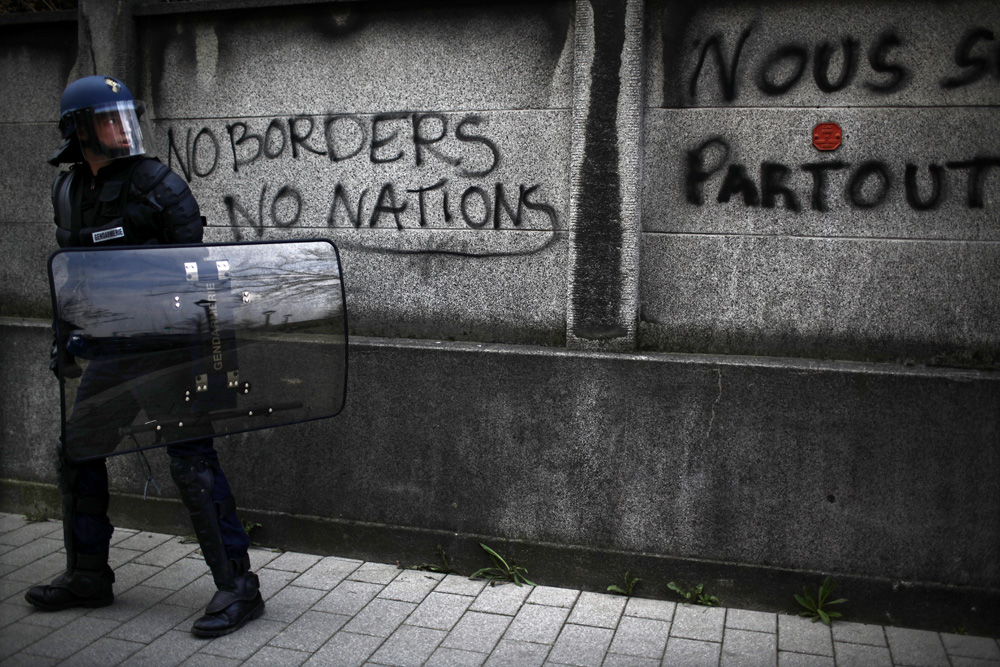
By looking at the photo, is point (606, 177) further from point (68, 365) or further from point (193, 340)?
point (68, 365)

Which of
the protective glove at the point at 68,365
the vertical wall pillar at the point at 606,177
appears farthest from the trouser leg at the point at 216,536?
the vertical wall pillar at the point at 606,177

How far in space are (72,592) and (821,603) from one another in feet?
10.3

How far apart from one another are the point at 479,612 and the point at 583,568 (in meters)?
0.54

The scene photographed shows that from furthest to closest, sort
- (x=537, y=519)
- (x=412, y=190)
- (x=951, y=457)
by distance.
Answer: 1. (x=412, y=190)
2. (x=537, y=519)
3. (x=951, y=457)

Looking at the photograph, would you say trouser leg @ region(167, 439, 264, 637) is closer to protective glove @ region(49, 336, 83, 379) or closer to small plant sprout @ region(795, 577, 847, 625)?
protective glove @ region(49, 336, 83, 379)

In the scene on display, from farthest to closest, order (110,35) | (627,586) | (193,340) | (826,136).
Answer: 1. (110,35)
2. (627,586)
3. (826,136)
4. (193,340)

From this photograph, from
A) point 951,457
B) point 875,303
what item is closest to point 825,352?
point 875,303

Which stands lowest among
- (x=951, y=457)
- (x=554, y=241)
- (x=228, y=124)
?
(x=951, y=457)

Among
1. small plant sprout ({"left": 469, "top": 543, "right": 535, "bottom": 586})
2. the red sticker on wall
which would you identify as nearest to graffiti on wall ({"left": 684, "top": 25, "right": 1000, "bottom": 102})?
the red sticker on wall

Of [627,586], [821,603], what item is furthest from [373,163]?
[821,603]

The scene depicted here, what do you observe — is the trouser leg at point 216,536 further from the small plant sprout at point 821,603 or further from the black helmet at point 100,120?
the small plant sprout at point 821,603

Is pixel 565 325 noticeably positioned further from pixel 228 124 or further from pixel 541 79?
pixel 228 124

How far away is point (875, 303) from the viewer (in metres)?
3.88

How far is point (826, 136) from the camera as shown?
3.87 m
